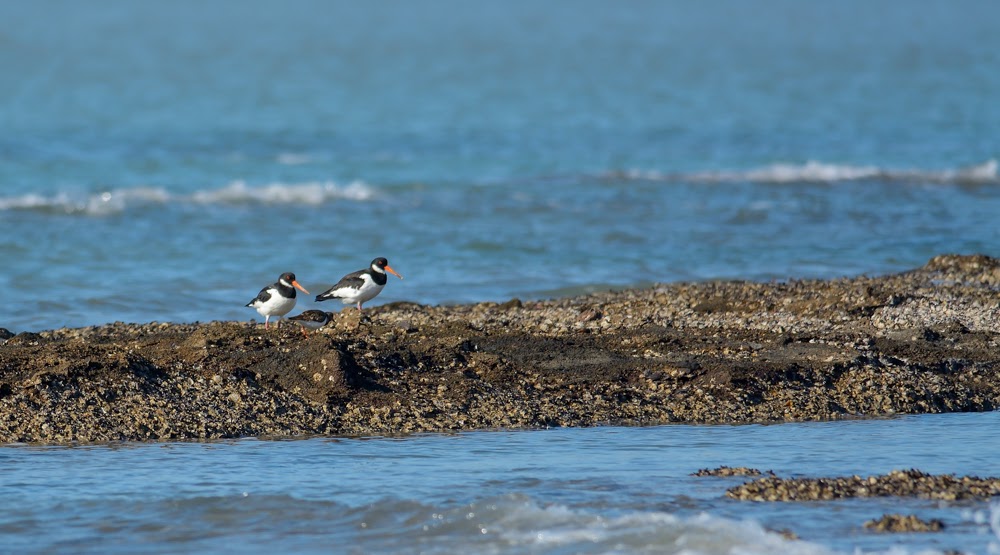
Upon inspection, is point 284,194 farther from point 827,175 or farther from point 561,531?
point 561,531

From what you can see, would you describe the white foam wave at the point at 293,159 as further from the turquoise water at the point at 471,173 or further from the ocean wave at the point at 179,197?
the ocean wave at the point at 179,197

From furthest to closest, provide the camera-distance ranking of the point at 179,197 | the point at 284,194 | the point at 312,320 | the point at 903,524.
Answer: the point at 284,194 < the point at 179,197 < the point at 312,320 < the point at 903,524

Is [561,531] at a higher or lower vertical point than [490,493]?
lower

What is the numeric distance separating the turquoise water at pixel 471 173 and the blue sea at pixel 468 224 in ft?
0.32

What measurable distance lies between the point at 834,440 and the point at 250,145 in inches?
926

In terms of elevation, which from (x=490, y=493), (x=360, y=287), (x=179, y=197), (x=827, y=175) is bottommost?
(x=490, y=493)

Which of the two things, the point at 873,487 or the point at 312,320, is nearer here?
the point at 873,487

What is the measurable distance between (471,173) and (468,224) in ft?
19.3

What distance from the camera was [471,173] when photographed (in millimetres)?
24719

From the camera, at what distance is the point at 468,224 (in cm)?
1897

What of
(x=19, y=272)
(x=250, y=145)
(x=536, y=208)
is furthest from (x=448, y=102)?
(x=19, y=272)

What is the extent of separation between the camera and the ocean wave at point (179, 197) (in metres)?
20.2

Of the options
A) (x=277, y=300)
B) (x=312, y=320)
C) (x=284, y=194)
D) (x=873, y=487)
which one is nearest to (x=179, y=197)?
(x=284, y=194)

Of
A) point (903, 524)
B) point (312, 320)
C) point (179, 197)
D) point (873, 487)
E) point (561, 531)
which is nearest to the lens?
point (903, 524)
